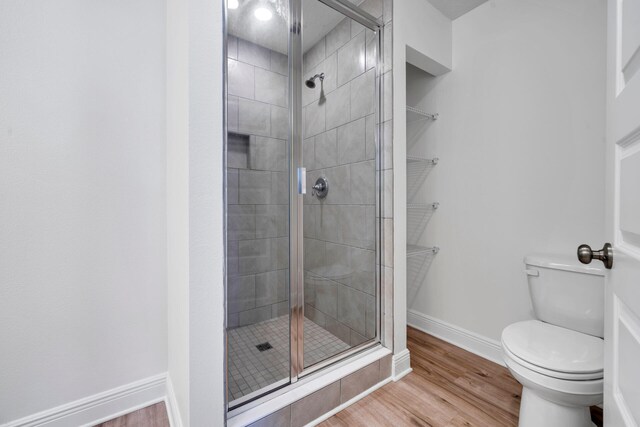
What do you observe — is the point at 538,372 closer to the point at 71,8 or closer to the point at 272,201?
the point at 272,201

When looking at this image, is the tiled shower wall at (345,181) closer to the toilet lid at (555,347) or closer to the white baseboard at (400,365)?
the white baseboard at (400,365)

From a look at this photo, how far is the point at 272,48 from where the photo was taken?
4.85 ft

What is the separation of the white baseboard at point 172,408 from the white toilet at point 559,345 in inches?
55.9

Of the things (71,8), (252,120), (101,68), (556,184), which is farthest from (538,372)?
(71,8)

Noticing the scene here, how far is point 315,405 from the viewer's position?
4.39ft

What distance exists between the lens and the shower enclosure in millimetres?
1355

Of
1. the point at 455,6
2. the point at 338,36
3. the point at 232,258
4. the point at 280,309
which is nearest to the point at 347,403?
the point at 280,309

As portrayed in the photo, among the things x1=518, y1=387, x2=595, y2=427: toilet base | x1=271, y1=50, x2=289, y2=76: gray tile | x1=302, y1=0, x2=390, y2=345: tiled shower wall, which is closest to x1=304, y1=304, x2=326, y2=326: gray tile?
x1=302, y1=0, x2=390, y2=345: tiled shower wall

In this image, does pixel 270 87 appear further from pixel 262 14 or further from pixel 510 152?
pixel 510 152

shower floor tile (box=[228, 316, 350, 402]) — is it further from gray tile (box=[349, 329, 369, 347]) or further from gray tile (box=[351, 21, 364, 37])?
gray tile (box=[351, 21, 364, 37])

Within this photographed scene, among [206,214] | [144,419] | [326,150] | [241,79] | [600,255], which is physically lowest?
[144,419]

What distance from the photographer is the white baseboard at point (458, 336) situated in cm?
185

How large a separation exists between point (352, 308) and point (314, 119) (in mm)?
1233

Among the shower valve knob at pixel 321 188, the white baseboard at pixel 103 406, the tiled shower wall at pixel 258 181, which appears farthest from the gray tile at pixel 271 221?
the white baseboard at pixel 103 406
